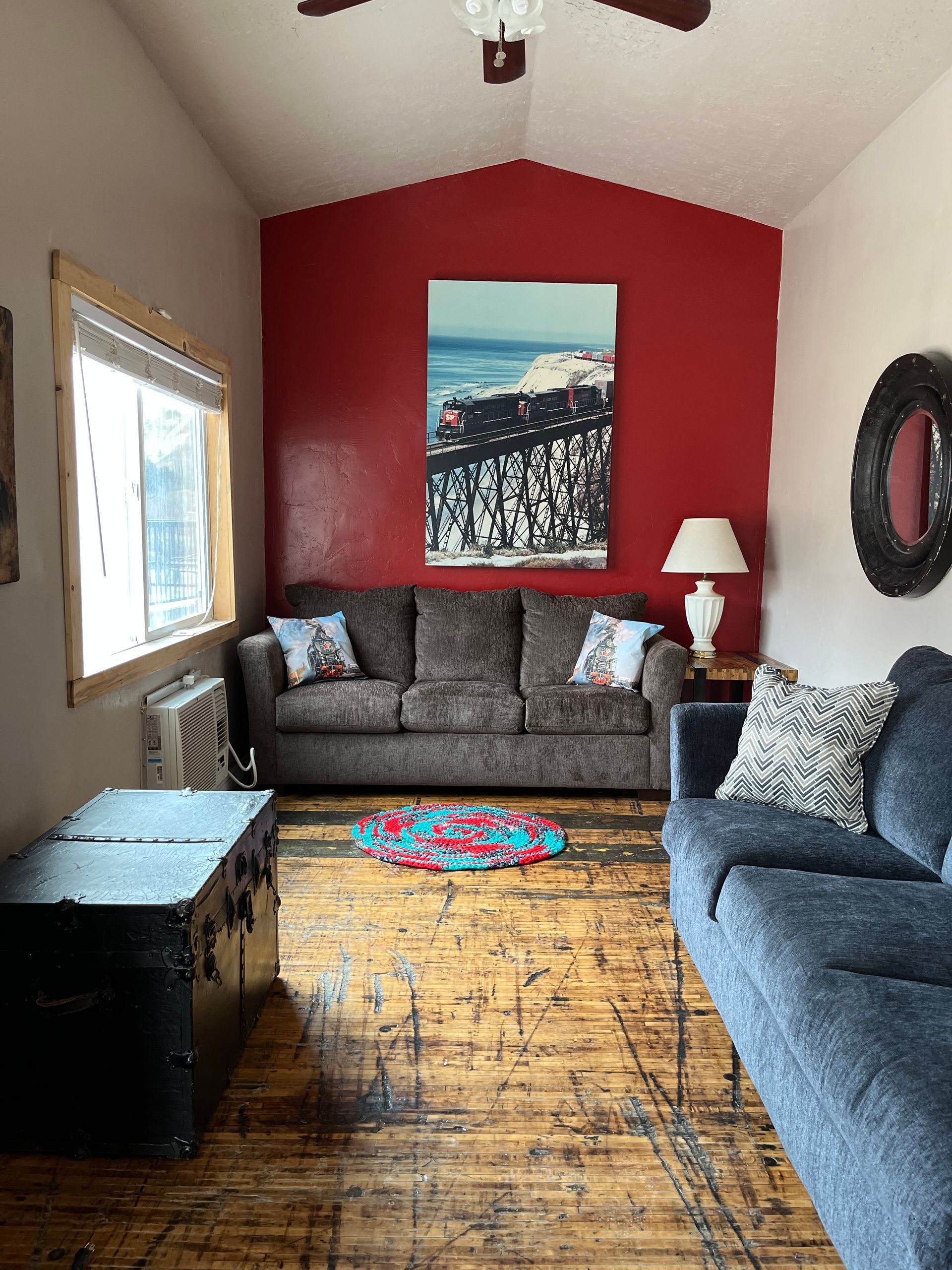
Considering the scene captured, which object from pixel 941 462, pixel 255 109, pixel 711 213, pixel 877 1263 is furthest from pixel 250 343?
pixel 877 1263

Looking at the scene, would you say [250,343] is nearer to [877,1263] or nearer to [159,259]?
[159,259]

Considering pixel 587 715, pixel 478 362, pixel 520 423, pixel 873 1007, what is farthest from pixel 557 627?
pixel 873 1007

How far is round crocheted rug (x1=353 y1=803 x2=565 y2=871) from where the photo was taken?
11.3 feet

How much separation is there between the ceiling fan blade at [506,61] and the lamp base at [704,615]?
8.72 feet

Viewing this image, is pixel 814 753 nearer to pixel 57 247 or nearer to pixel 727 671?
pixel 727 671

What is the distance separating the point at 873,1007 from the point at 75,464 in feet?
7.94

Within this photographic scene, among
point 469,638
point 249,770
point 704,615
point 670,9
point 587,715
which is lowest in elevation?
point 249,770

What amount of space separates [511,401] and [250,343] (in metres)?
1.38

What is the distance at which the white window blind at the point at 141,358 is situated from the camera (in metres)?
2.73

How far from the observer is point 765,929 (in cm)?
190

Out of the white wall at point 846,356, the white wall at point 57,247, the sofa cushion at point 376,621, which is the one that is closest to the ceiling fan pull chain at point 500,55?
the white wall at point 57,247

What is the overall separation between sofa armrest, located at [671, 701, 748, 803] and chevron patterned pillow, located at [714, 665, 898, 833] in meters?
0.09

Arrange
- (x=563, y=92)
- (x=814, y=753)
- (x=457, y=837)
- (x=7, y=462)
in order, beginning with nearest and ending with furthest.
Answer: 1. (x=7, y=462)
2. (x=814, y=753)
3. (x=457, y=837)
4. (x=563, y=92)

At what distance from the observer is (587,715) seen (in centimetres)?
416
